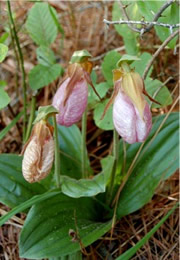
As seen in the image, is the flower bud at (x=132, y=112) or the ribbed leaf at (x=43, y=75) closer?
the flower bud at (x=132, y=112)

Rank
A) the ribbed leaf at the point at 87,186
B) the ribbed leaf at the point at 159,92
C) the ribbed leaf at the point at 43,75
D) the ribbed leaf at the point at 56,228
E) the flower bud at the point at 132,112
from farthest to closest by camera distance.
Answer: the ribbed leaf at the point at 43,75
the ribbed leaf at the point at 159,92
the ribbed leaf at the point at 87,186
the ribbed leaf at the point at 56,228
the flower bud at the point at 132,112

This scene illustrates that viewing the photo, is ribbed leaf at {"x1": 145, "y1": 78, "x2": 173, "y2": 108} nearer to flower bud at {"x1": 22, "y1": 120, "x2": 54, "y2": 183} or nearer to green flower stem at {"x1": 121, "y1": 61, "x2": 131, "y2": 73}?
green flower stem at {"x1": 121, "y1": 61, "x2": 131, "y2": 73}

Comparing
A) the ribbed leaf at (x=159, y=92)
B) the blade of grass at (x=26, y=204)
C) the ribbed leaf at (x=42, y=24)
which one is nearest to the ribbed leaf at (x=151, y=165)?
the ribbed leaf at (x=159, y=92)

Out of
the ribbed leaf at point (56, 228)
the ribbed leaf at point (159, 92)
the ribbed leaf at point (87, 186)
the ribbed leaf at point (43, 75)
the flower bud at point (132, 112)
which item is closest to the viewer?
the flower bud at point (132, 112)

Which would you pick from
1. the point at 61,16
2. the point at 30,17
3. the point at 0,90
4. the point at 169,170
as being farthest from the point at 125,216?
the point at 61,16

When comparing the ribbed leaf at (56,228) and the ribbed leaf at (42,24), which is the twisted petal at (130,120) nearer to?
the ribbed leaf at (56,228)

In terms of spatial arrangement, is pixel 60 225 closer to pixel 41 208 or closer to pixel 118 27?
pixel 41 208
